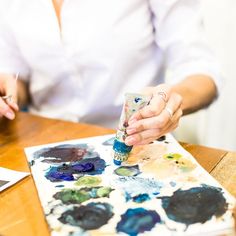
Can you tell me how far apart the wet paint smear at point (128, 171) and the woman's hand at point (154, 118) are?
0.11 feet

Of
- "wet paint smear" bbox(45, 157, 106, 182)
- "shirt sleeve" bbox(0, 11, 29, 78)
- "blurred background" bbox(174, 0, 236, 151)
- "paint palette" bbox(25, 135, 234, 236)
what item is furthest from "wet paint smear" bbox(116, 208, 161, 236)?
"blurred background" bbox(174, 0, 236, 151)

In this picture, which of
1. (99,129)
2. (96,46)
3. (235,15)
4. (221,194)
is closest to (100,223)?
(221,194)

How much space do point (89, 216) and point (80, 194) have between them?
47 millimetres

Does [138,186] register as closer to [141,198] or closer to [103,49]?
[141,198]

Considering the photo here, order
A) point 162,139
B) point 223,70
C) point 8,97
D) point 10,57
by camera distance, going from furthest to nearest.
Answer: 1. point 223,70
2. point 10,57
3. point 8,97
4. point 162,139

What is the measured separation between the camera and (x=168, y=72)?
3.04 feet

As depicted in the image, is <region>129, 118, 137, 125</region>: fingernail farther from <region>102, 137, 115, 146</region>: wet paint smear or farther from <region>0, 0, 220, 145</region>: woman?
<region>0, 0, 220, 145</region>: woman

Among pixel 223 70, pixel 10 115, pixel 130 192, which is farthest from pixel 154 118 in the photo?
pixel 223 70

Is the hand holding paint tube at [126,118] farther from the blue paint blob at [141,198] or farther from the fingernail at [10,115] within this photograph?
the fingernail at [10,115]

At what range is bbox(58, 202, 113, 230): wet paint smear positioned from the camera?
1.44 ft

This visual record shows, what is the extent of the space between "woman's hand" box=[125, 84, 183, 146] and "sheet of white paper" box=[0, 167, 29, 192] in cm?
15

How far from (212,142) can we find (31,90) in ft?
2.39

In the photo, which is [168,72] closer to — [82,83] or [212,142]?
[82,83]

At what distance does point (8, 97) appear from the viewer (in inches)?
29.9
